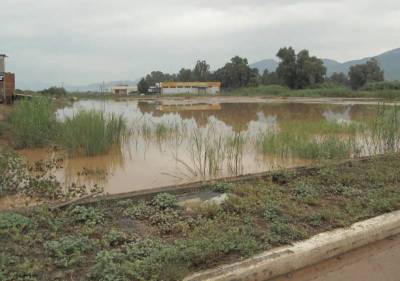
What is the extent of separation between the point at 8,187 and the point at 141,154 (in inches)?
157

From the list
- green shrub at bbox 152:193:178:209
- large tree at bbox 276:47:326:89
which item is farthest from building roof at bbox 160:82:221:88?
green shrub at bbox 152:193:178:209

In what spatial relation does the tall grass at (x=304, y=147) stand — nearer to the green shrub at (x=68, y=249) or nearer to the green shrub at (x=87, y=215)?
the green shrub at (x=87, y=215)

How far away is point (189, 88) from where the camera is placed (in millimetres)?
59125

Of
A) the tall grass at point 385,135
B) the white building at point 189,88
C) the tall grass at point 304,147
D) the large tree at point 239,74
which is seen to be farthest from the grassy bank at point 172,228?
the large tree at point 239,74

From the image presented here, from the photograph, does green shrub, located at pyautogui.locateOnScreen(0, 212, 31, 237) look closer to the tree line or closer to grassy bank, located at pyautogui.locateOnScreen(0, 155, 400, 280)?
grassy bank, located at pyautogui.locateOnScreen(0, 155, 400, 280)

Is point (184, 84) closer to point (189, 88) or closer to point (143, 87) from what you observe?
point (189, 88)

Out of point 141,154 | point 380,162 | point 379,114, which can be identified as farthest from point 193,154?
point 379,114

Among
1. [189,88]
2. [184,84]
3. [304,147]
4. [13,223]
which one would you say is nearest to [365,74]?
[189,88]

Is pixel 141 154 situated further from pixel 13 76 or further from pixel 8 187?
pixel 13 76

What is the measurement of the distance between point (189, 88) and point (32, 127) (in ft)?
165

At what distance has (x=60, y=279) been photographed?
106 inches

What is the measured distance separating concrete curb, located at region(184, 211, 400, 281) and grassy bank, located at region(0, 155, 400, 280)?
0.11 meters

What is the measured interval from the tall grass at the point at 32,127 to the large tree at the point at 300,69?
45.0 meters

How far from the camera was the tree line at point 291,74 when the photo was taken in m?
51.5
